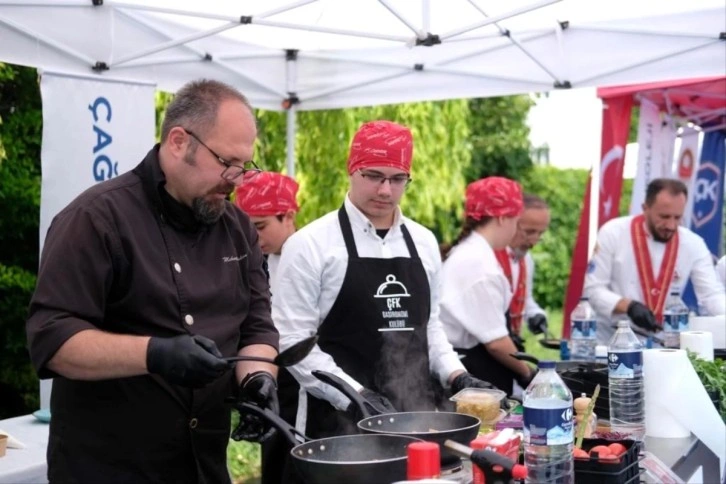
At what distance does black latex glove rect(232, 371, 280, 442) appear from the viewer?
93.4 inches

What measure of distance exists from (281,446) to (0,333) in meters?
2.78

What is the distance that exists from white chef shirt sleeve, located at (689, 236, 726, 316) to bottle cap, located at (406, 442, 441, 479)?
438cm

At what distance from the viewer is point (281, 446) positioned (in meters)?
4.08

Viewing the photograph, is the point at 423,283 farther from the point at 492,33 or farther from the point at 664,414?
the point at 492,33

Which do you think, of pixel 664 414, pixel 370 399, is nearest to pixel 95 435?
pixel 370 399

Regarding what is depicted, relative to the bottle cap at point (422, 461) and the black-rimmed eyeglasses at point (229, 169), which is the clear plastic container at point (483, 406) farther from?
the black-rimmed eyeglasses at point (229, 169)

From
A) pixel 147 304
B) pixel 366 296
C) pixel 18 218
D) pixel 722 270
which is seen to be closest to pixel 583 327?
pixel 366 296

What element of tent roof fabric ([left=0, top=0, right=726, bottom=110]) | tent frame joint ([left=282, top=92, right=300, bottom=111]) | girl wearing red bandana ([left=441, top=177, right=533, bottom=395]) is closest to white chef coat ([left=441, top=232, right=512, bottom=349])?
girl wearing red bandana ([left=441, top=177, right=533, bottom=395])

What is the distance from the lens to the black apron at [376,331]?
10.7 feet

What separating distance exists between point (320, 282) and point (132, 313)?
1042mm

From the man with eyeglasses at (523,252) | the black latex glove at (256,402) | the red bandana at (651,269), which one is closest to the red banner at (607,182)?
the man with eyeglasses at (523,252)

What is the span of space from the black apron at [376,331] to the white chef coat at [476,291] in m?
0.87

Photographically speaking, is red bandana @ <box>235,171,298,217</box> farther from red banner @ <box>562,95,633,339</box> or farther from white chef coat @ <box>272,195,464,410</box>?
red banner @ <box>562,95,633,339</box>

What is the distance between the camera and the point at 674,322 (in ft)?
16.4
